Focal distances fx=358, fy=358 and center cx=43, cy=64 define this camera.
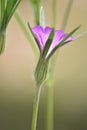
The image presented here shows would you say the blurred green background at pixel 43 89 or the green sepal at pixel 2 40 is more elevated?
the green sepal at pixel 2 40

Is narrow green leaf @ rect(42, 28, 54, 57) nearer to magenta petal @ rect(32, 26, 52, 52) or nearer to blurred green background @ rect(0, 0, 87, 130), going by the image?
magenta petal @ rect(32, 26, 52, 52)

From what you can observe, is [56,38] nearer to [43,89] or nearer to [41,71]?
[41,71]

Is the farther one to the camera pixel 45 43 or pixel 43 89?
pixel 43 89

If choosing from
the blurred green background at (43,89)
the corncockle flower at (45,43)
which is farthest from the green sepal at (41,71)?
the blurred green background at (43,89)

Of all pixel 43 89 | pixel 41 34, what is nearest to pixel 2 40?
pixel 41 34

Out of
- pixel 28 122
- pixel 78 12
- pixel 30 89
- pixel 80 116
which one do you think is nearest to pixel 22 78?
pixel 30 89

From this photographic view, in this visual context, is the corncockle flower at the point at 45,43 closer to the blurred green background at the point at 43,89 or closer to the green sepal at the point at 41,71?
the green sepal at the point at 41,71

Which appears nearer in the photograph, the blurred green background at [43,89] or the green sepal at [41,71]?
the green sepal at [41,71]
